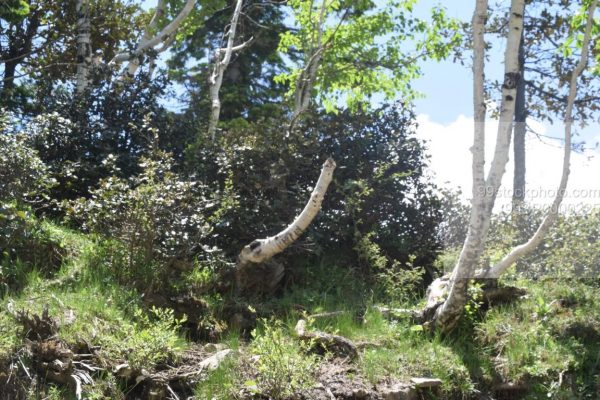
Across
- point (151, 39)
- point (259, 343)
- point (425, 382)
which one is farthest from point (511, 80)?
point (151, 39)

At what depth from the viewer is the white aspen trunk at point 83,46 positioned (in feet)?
34.3

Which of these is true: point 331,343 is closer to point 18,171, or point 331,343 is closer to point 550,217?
point 550,217

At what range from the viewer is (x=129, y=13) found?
45.9 ft

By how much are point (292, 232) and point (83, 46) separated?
626 cm

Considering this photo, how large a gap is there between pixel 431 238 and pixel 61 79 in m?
7.95

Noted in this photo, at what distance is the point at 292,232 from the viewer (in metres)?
6.36

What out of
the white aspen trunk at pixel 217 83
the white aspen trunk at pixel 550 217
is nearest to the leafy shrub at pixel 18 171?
the white aspen trunk at pixel 217 83

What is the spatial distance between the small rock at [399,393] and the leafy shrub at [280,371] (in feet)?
1.95

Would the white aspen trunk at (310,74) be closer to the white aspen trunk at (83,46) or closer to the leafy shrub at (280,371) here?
the white aspen trunk at (83,46)

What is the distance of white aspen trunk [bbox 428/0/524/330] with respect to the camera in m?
5.95

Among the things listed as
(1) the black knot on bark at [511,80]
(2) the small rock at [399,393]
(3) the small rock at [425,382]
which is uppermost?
(1) the black knot on bark at [511,80]

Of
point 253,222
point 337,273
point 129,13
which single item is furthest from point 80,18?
point 337,273

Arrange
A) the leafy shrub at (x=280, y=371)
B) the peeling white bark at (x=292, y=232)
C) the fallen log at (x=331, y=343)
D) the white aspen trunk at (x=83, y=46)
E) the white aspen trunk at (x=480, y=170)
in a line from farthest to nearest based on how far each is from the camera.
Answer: the white aspen trunk at (x=83, y=46)
the peeling white bark at (x=292, y=232)
the white aspen trunk at (x=480, y=170)
the fallen log at (x=331, y=343)
the leafy shrub at (x=280, y=371)

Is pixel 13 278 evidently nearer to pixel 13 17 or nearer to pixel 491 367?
pixel 491 367
